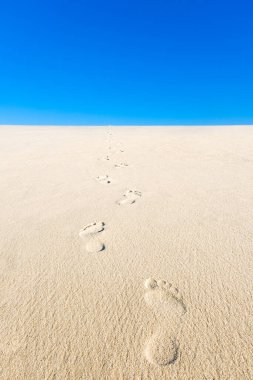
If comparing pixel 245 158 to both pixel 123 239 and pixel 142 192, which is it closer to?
pixel 142 192

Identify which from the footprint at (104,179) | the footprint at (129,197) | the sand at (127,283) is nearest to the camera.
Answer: the sand at (127,283)

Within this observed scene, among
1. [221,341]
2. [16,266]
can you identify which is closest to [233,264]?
[221,341]

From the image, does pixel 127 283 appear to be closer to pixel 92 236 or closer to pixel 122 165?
pixel 92 236

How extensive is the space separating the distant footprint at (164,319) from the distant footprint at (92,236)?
0.46 metres

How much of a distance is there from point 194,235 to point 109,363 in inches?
40.4

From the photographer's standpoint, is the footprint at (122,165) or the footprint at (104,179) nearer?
the footprint at (104,179)

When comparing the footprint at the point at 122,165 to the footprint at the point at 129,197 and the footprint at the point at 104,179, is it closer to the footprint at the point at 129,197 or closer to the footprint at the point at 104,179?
the footprint at the point at 104,179

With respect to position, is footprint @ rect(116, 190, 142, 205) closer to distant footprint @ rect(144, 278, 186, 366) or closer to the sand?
the sand

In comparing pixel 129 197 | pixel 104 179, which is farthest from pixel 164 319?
pixel 104 179

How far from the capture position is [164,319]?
3.50 ft

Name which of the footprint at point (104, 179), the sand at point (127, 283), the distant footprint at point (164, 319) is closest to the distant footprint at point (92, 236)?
the sand at point (127, 283)

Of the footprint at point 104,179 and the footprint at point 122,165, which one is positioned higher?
the footprint at point 122,165

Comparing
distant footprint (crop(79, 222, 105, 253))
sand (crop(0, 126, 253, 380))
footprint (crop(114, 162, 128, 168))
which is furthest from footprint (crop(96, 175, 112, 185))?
distant footprint (crop(79, 222, 105, 253))

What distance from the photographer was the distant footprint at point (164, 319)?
0.93 m
